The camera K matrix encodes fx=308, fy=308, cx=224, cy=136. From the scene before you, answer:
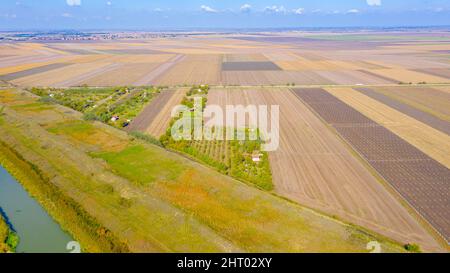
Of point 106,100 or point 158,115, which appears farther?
point 106,100

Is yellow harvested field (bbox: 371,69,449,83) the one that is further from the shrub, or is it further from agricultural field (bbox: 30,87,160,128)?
the shrub

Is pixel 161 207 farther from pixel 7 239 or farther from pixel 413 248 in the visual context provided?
pixel 413 248

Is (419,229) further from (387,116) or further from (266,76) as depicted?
(266,76)

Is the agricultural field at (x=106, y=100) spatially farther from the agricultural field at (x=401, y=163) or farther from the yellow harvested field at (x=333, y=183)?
the agricultural field at (x=401, y=163)

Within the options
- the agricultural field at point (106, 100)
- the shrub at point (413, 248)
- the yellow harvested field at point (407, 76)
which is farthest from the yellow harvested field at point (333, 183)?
the yellow harvested field at point (407, 76)

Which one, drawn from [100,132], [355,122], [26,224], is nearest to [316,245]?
Result: [26,224]

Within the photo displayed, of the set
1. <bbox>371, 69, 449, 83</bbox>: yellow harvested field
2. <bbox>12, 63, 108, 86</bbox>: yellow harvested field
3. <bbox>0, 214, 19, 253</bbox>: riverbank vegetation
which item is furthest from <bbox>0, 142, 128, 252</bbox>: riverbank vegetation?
<bbox>371, 69, 449, 83</bbox>: yellow harvested field

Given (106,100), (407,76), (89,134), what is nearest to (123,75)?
(106,100)
